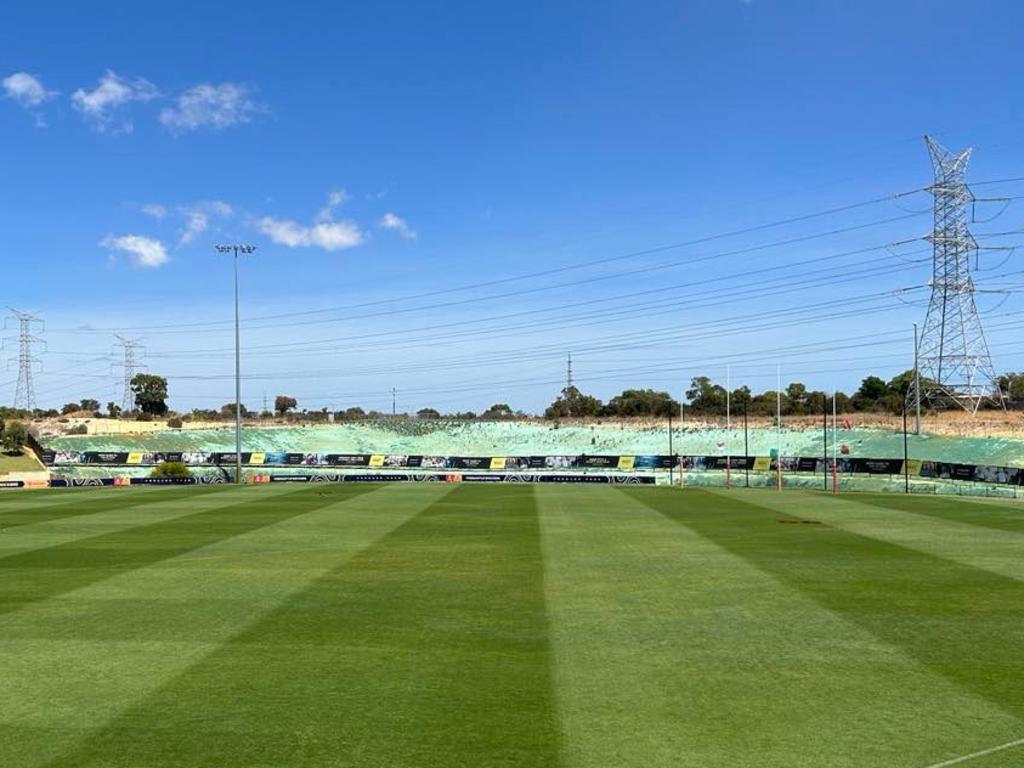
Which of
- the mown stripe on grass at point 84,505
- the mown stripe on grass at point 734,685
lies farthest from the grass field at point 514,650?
the mown stripe on grass at point 84,505

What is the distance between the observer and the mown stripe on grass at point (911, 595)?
421 inches

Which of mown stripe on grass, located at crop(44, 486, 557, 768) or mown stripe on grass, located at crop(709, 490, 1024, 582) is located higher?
mown stripe on grass, located at crop(44, 486, 557, 768)

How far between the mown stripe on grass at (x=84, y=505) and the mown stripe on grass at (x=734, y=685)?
23521 mm

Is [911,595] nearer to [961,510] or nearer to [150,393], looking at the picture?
[961,510]

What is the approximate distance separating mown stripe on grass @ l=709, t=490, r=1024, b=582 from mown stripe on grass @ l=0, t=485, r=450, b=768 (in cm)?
1467

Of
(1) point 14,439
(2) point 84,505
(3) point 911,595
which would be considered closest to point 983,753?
(3) point 911,595

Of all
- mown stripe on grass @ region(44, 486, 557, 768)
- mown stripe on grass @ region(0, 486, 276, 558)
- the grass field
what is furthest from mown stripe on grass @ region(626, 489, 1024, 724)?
mown stripe on grass @ region(0, 486, 276, 558)

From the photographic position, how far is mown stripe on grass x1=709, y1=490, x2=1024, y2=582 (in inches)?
775

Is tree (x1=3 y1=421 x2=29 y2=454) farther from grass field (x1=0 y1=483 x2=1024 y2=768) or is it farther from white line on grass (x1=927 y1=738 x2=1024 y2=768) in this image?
white line on grass (x1=927 y1=738 x2=1024 y2=768)

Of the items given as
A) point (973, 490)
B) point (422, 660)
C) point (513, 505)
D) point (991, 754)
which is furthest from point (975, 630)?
point (973, 490)

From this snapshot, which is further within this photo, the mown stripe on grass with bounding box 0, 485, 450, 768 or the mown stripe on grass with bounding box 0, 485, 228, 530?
the mown stripe on grass with bounding box 0, 485, 228, 530

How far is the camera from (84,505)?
37.2 m

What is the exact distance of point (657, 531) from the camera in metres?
25.9

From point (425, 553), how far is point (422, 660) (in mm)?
10204
